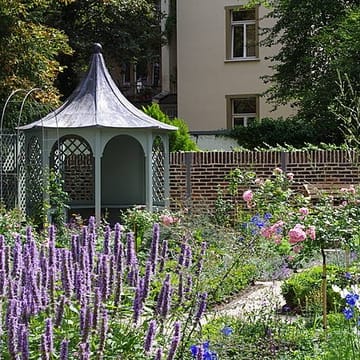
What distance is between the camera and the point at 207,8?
23.9 m

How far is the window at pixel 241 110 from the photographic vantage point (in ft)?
78.2

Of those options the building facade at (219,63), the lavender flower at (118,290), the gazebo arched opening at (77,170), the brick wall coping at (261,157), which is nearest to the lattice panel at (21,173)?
the gazebo arched opening at (77,170)

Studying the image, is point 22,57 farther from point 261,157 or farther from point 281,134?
point 281,134

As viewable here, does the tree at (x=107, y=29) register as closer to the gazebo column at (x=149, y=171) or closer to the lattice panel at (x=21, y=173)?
the lattice panel at (x=21, y=173)

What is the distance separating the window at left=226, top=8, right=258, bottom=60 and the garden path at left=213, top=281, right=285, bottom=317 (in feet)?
53.3

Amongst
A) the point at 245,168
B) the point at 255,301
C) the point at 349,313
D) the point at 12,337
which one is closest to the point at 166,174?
the point at 245,168

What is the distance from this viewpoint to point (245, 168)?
1350cm

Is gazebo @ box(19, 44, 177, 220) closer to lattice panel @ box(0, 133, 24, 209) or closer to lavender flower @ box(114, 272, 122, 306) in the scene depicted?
lattice panel @ box(0, 133, 24, 209)

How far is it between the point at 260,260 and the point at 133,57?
1701cm

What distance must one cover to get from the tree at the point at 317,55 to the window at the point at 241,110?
6.37ft

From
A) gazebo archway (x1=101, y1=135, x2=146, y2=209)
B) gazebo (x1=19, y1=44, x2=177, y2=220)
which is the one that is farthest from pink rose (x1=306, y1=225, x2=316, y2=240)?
gazebo archway (x1=101, y1=135, x2=146, y2=209)

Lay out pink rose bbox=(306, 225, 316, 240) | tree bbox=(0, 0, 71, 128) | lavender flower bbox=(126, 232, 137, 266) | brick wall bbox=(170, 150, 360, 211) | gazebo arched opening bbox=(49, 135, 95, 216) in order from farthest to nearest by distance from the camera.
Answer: tree bbox=(0, 0, 71, 128) → gazebo arched opening bbox=(49, 135, 95, 216) → brick wall bbox=(170, 150, 360, 211) → pink rose bbox=(306, 225, 316, 240) → lavender flower bbox=(126, 232, 137, 266)

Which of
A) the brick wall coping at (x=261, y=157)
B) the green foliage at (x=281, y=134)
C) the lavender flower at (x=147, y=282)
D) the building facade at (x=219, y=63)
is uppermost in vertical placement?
the building facade at (x=219, y=63)

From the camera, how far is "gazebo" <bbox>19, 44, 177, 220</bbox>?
12.2 metres
